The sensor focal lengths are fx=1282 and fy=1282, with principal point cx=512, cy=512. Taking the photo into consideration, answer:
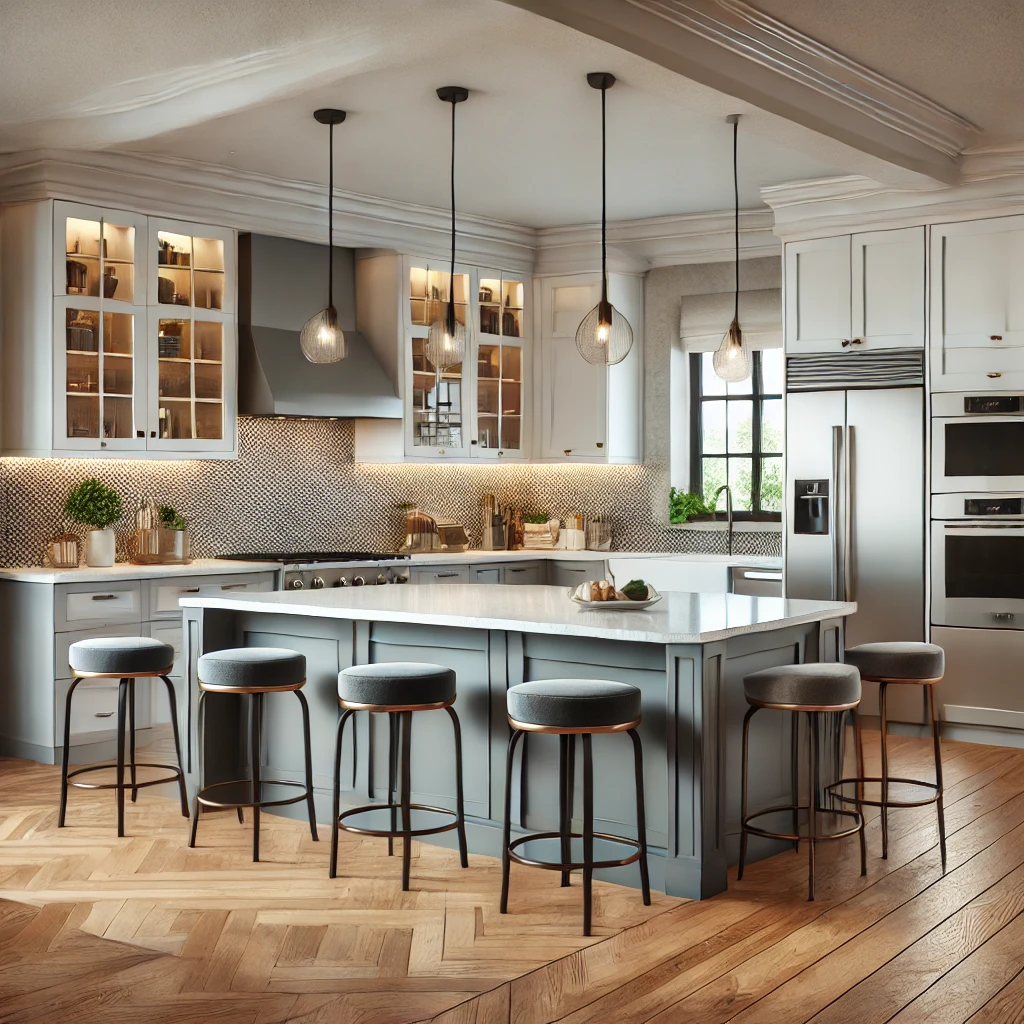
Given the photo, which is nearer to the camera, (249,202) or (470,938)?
(470,938)

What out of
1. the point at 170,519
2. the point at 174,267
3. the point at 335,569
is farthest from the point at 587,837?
the point at 174,267

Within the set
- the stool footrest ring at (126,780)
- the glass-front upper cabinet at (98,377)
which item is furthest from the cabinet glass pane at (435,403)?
the stool footrest ring at (126,780)

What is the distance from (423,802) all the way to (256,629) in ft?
3.55

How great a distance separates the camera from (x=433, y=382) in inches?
317

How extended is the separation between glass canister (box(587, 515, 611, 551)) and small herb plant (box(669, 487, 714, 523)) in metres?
0.47

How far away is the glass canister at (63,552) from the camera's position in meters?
6.44

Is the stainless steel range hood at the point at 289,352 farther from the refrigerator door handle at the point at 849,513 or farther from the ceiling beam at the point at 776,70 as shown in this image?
the ceiling beam at the point at 776,70

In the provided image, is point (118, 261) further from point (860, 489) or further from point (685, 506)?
point (860, 489)

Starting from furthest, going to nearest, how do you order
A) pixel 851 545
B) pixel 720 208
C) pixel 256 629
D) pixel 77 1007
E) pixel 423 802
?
pixel 720 208 < pixel 851 545 < pixel 256 629 < pixel 423 802 < pixel 77 1007

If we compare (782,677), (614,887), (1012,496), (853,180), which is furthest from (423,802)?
(853,180)

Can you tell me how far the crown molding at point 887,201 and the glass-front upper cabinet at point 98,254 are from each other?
11.2 ft

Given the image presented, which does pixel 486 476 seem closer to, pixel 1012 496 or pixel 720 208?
pixel 720 208

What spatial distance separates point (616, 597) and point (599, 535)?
162 inches

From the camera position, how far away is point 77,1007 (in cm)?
326
